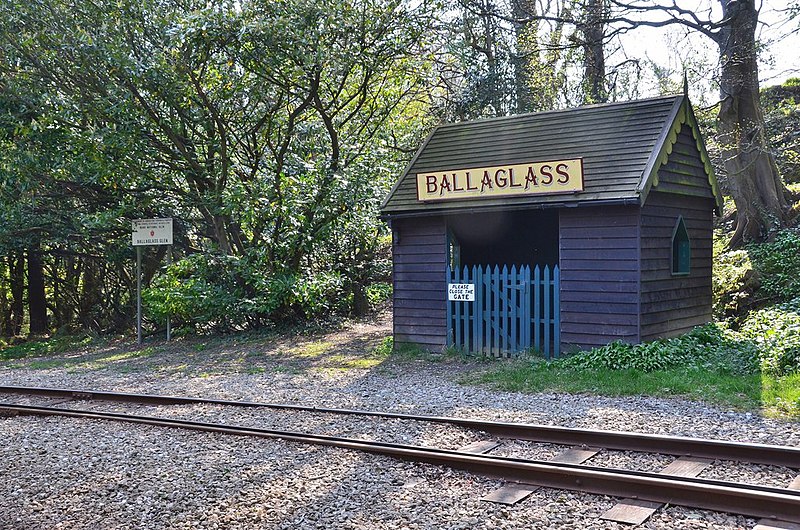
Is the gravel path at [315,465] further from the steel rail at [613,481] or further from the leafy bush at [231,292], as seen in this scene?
the leafy bush at [231,292]

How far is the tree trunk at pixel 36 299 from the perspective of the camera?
69.1 feet

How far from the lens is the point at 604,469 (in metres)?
5.45

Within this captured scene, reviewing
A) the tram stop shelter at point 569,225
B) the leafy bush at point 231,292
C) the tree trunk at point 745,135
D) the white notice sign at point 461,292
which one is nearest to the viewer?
the tram stop shelter at point 569,225

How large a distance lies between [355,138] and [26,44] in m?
7.29

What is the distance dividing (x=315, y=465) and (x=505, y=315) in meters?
6.52

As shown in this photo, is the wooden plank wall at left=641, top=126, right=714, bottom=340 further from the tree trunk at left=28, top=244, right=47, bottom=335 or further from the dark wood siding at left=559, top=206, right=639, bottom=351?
the tree trunk at left=28, top=244, right=47, bottom=335

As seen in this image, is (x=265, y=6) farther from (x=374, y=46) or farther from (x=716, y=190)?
(x=716, y=190)

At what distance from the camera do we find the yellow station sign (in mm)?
11219

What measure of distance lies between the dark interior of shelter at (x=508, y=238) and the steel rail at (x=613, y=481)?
847 centimetres

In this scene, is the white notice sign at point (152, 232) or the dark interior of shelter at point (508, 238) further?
the white notice sign at point (152, 232)

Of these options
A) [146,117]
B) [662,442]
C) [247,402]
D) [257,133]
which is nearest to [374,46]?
[257,133]

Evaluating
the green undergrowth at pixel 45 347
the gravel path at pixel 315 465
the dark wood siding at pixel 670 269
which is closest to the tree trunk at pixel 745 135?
the dark wood siding at pixel 670 269

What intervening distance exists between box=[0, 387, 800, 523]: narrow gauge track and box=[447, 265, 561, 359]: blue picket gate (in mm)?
4618

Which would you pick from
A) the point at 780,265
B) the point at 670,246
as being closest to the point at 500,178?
the point at 670,246
